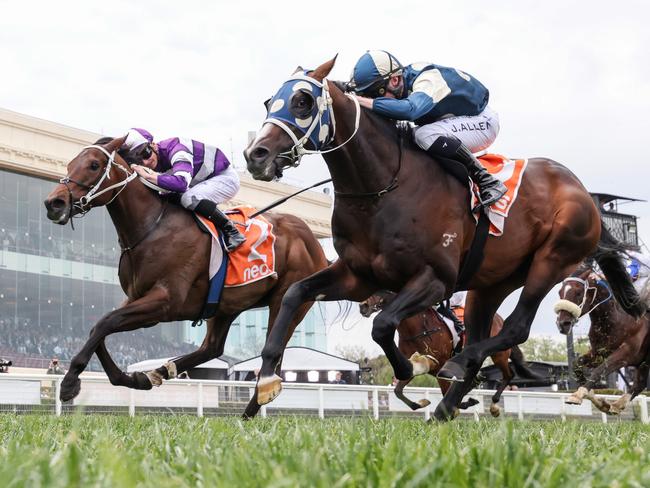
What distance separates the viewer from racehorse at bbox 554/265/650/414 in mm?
11305

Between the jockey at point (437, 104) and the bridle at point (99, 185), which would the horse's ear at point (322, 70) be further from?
the bridle at point (99, 185)

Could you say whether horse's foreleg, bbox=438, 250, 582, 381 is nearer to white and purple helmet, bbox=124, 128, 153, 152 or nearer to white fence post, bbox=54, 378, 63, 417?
A: white and purple helmet, bbox=124, 128, 153, 152

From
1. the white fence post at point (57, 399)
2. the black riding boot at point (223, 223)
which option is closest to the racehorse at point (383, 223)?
the black riding boot at point (223, 223)

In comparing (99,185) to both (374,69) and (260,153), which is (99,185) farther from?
(260,153)

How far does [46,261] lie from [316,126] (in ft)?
121

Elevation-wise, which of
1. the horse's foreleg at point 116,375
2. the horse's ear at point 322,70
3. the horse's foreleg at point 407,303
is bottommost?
the horse's foreleg at point 116,375

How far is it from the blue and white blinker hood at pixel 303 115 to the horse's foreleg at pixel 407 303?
1023 mm

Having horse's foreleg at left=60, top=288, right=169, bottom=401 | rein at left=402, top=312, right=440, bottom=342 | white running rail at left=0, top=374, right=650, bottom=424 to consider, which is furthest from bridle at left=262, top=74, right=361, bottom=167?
white running rail at left=0, top=374, right=650, bottom=424

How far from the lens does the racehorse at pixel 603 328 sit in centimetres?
1130

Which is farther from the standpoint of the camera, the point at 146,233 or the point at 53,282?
the point at 53,282

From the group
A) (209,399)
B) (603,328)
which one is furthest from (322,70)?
(209,399)

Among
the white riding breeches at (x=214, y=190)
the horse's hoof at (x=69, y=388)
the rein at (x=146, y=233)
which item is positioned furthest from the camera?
the white riding breeches at (x=214, y=190)

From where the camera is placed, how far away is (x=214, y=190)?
873cm

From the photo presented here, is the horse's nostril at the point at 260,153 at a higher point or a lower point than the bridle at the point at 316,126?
lower
